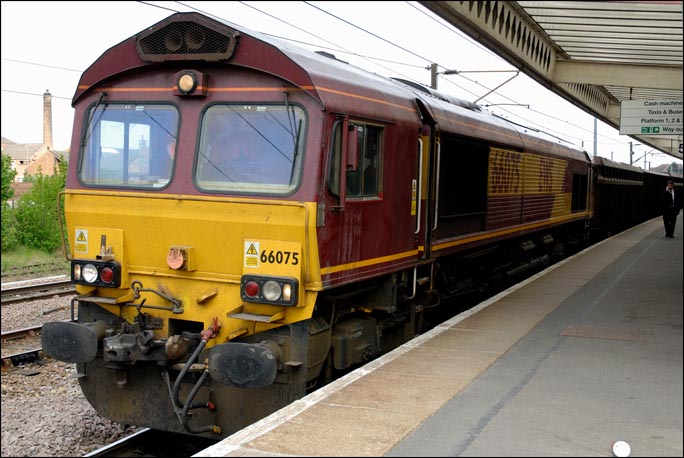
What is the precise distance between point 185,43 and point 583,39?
9.01 m

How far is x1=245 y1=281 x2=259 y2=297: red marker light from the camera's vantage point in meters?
6.11

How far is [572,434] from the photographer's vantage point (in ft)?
16.6

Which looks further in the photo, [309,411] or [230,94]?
[230,94]

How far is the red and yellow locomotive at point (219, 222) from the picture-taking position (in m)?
6.16

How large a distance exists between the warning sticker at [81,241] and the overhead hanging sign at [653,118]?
10.7 metres

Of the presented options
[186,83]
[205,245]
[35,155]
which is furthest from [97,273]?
[35,155]

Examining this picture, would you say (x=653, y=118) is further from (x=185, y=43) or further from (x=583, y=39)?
(x=185, y=43)

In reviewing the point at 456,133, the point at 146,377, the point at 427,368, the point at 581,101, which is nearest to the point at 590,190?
the point at 581,101

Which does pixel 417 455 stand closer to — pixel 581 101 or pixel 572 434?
pixel 572 434

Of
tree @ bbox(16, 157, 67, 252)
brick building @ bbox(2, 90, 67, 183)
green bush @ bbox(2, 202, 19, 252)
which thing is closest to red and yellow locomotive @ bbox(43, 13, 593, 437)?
green bush @ bbox(2, 202, 19, 252)

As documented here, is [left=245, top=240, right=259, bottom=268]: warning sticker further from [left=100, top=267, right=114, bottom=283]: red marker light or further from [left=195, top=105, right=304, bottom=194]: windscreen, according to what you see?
[left=100, top=267, right=114, bottom=283]: red marker light

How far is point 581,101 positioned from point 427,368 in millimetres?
12753

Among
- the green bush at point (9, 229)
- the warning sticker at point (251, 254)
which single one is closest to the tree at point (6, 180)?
the green bush at point (9, 229)

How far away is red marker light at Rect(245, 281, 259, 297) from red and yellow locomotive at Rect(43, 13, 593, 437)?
0.06 ft
